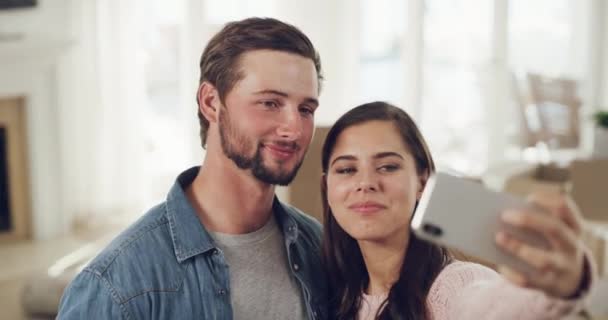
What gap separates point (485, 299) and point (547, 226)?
0.28 metres

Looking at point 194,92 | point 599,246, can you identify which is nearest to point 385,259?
point 599,246

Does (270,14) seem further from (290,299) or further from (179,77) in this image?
(290,299)

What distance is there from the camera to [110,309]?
127cm

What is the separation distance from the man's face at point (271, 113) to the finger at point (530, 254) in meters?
0.56

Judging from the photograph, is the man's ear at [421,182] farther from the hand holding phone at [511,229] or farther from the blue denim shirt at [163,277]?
the hand holding phone at [511,229]

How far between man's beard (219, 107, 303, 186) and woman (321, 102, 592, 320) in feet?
0.26

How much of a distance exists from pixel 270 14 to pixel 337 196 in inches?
148

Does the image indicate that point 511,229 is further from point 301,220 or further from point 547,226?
point 301,220

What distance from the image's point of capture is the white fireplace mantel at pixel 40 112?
4.27 meters

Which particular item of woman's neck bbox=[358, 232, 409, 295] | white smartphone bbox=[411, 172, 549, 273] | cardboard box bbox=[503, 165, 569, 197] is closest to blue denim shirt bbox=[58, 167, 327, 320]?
woman's neck bbox=[358, 232, 409, 295]

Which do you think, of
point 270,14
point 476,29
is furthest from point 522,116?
point 270,14

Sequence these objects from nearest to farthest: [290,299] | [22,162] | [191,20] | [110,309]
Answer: [110,309], [290,299], [22,162], [191,20]

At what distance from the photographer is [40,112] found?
442 centimetres

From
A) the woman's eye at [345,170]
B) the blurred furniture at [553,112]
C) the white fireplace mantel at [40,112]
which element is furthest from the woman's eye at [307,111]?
the blurred furniture at [553,112]
